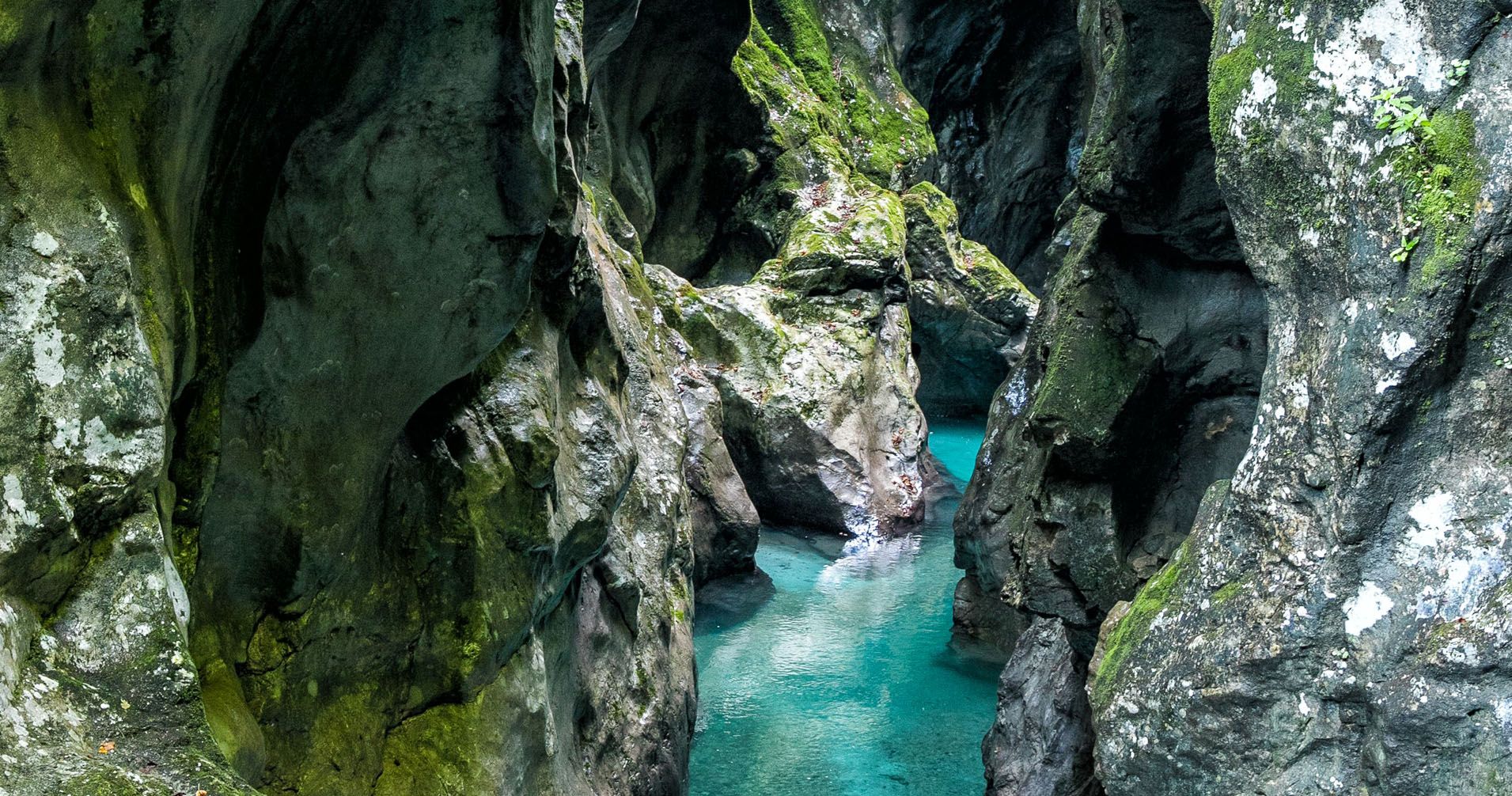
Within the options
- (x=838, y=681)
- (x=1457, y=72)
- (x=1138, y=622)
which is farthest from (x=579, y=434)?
(x=838, y=681)

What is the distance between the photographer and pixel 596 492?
625 centimetres

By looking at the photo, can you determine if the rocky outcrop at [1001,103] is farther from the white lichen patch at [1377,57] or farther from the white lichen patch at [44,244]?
the white lichen patch at [44,244]

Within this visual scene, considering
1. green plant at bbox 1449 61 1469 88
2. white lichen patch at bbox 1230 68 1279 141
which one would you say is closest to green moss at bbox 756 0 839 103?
white lichen patch at bbox 1230 68 1279 141

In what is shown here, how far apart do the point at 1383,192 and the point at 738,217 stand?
1337 cm

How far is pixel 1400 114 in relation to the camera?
4496 mm

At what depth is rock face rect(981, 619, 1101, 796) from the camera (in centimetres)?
775

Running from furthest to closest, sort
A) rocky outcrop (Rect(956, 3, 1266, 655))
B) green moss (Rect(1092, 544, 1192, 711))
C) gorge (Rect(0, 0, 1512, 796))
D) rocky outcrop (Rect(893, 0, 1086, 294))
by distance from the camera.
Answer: rocky outcrop (Rect(893, 0, 1086, 294))
rocky outcrop (Rect(956, 3, 1266, 655))
green moss (Rect(1092, 544, 1192, 711))
gorge (Rect(0, 0, 1512, 796))

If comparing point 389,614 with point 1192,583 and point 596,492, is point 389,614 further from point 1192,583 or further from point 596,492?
point 1192,583

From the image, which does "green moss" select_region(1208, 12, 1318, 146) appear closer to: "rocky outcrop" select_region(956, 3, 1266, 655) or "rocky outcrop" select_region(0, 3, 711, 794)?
"rocky outcrop" select_region(956, 3, 1266, 655)

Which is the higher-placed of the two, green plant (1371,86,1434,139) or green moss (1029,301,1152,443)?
green plant (1371,86,1434,139)

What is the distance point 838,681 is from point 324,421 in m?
7.18

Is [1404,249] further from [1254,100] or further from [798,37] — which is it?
[798,37]

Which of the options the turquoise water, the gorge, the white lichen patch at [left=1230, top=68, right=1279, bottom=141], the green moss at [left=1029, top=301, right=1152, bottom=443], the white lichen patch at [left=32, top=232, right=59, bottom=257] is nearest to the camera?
the white lichen patch at [left=32, top=232, right=59, bottom=257]

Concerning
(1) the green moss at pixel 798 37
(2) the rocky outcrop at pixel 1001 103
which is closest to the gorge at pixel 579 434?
(1) the green moss at pixel 798 37
